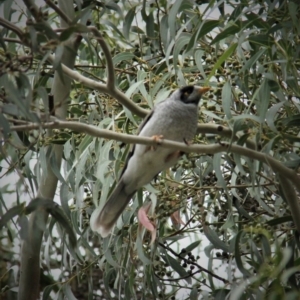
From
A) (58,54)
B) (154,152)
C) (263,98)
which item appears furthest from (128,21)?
(58,54)

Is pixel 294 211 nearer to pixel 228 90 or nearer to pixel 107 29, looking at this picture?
pixel 228 90

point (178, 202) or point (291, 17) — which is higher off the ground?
point (291, 17)

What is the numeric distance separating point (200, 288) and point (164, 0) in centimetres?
157

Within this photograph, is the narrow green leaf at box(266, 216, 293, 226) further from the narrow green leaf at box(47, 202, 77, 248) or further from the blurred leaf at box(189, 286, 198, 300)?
the narrow green leaf at box(47, 202, 77, 248)

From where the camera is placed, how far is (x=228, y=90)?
3.16 metres

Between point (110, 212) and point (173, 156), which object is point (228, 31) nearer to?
point (173, 156)

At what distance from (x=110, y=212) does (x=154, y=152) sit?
0.39m

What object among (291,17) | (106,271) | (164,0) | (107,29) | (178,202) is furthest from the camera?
(107,29)

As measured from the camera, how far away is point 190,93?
3459 mm

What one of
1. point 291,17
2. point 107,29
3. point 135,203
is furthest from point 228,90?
point 107,29

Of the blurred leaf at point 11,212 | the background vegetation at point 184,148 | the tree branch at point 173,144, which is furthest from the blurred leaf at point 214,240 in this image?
the blurred leaf at point 11,212

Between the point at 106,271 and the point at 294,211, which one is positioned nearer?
the point at 294,211

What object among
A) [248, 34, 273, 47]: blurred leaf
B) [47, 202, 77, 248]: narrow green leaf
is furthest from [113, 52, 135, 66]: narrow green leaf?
[47, 202, 77, 248]: narrow green leaf

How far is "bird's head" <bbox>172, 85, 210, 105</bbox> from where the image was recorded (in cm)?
344
